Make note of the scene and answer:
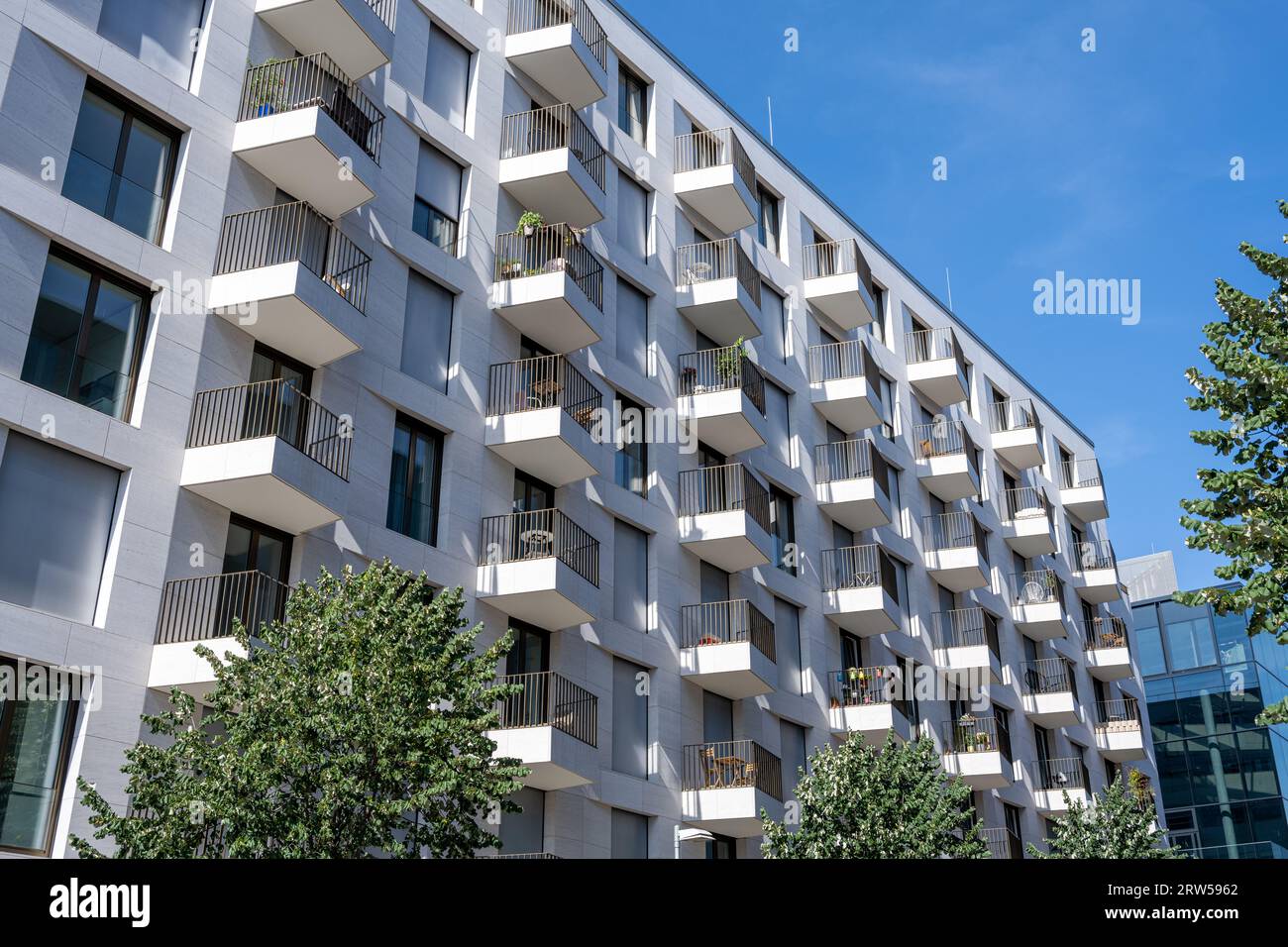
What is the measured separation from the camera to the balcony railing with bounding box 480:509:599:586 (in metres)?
24.8

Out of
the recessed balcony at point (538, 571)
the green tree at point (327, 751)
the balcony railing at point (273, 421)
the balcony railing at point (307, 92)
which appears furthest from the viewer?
the recessed balcony at point (538, 571)

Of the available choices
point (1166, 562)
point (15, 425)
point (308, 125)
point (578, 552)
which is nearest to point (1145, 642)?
point (1166, 562)

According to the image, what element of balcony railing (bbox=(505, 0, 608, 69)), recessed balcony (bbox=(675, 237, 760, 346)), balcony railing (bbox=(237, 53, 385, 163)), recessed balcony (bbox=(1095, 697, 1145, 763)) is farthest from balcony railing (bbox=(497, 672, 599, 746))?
recessed balcony (bbox=(1095, 697, 1145, 763))

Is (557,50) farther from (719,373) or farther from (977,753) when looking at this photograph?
(977,753)

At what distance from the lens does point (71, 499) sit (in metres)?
18.3

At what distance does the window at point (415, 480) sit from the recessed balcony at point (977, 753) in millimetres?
21177

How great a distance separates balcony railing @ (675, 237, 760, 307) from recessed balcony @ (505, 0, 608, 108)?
5332mm

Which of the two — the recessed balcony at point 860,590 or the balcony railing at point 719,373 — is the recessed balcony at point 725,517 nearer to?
the balcony railing at point 719,373

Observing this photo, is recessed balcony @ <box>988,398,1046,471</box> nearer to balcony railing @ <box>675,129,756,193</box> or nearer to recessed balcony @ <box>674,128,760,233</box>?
recessed balcony @ <box>674,128,760,233</box>

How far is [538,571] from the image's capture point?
24266 millimetres

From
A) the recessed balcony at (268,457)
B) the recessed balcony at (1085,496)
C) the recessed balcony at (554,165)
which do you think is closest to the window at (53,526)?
the recessed balcony at (268,457)

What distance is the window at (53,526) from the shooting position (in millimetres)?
17422
